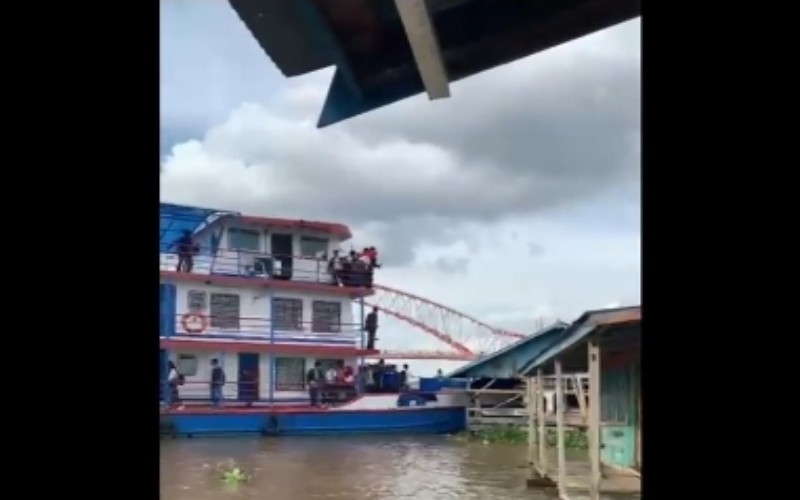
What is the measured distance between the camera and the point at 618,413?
820 cm

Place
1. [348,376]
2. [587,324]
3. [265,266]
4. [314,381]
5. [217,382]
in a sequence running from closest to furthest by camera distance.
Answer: [587,324] → [217,382] → [265,266] → [314,381] → [348,376]

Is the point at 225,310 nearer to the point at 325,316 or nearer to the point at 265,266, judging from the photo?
the point at 265,266

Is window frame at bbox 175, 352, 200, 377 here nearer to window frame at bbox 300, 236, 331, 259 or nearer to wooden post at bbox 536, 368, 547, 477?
window frame at bbox 300, 236, 331, 259

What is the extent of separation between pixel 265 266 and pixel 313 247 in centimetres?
112

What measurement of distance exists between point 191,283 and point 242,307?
111 cm

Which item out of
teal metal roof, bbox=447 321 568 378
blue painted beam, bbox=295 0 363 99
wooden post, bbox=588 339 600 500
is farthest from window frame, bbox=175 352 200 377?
blue painted beam, bbox=295 0 363 99

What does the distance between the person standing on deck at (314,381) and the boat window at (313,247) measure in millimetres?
2213

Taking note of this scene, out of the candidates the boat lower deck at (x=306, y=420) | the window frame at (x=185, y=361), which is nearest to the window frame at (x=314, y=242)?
the window frame at (x=185, y=361)

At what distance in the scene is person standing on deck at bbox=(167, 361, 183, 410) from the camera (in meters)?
16.9

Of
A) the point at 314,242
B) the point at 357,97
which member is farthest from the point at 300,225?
the point at 357,97
